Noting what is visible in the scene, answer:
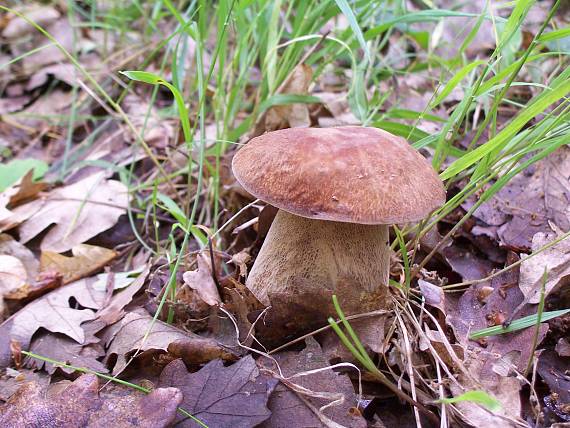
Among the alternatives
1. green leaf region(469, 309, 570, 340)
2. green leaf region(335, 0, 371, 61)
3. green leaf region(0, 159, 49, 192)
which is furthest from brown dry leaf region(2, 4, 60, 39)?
green leaf region(469, 309, 570, 340)

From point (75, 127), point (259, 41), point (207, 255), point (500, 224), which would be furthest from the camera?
point (75, 127)

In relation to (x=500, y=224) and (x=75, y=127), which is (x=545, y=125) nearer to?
(x=500, y=224)

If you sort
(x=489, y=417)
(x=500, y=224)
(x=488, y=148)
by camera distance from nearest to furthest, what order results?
(x=489, y=417), (x=488, y=148), (x=500, y=224)

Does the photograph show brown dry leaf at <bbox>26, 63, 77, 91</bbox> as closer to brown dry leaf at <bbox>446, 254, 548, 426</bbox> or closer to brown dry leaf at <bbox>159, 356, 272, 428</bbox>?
brown dry leaf at <bbox>159, 356, 272, 428</bbox>

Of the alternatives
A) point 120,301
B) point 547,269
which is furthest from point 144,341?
point 547,269

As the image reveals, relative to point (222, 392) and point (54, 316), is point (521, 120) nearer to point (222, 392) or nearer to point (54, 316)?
point (222, 392)

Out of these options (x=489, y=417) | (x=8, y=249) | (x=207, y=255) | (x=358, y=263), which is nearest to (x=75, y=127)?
(x=8, y=249)
